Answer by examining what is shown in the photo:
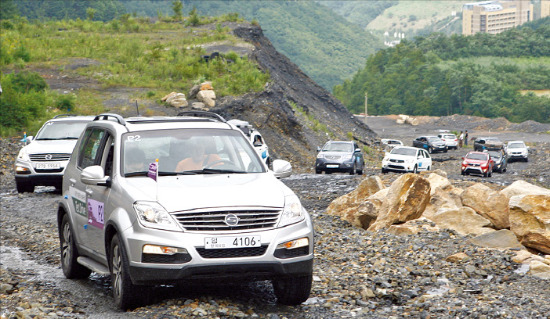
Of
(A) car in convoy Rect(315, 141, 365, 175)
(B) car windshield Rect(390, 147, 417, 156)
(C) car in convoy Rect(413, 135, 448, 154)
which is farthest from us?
(C) car in convoy Rect(413, 135, 448, 154)

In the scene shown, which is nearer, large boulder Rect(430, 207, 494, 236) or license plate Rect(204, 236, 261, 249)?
license plate Rect(204, 236, 261, 249)

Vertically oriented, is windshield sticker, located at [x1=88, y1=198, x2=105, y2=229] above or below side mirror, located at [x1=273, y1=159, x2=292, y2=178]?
A: below

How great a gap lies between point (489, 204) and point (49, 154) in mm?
11342

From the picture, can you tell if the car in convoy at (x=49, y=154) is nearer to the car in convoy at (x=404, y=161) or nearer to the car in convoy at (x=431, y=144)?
the car in convoy at (x=404, y=161)

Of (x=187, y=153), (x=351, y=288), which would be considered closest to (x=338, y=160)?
(x=351, y=288)

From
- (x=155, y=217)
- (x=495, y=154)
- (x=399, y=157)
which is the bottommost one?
(x=495, y=154)

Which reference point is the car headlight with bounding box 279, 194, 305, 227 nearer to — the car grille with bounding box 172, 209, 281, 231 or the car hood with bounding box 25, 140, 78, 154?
the car grille with bounding box 172, 209, 281, 231

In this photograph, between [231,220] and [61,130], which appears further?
[61,130]

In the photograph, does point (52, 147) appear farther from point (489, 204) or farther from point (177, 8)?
point (177, 8)

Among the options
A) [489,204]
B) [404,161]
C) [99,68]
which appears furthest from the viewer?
[99,68]

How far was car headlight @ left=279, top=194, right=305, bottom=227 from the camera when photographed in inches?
272

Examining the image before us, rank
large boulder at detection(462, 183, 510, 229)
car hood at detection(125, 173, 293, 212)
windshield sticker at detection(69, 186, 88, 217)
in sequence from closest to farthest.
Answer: car hood at detection(125, 173, 293, 212) → windshield sticker at detection(69, 186, 88, 217) → large boulder at detection(462, 183, 510, 229)

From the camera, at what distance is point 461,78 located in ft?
490

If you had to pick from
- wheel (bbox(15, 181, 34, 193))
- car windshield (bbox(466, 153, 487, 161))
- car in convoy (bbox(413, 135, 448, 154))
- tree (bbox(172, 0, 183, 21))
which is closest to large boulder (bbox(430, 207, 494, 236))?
wheel (bbox(15, 181, 34, 193))
